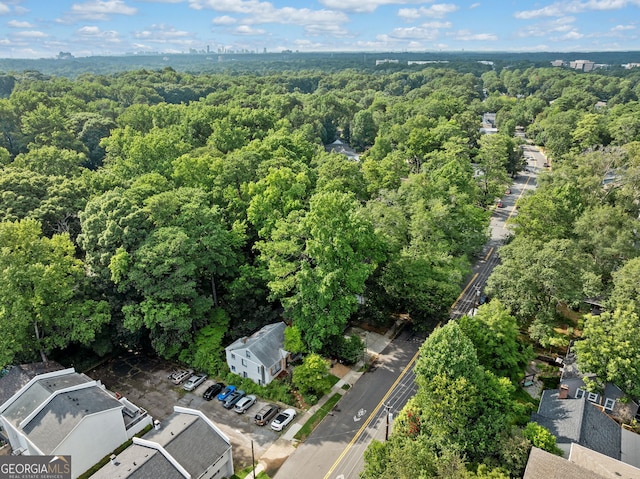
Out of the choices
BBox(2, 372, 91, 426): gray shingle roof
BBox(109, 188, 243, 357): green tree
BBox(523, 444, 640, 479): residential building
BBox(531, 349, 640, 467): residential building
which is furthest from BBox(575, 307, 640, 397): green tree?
BBox(2, 372, 91, 426): gray shingle roof

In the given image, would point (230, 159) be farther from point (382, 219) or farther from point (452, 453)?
point (452, 453)

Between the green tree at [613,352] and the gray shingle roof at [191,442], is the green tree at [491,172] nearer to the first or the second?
the green tree at [613,352]

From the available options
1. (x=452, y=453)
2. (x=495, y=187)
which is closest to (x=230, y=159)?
(x=452, y=453)

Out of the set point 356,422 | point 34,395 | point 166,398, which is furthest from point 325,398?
point 34,395

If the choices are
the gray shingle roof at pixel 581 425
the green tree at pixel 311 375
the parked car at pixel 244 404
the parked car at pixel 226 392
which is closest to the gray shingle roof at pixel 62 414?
the parked car at pixel 226 392

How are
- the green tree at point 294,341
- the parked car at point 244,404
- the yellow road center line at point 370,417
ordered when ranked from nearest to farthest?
1. the yellow road center line at point 370,417
2. the parked car at point 244,404
3. the green tree at point 294,341

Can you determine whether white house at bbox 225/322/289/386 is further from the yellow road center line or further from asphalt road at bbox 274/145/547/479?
the yellow road center line
